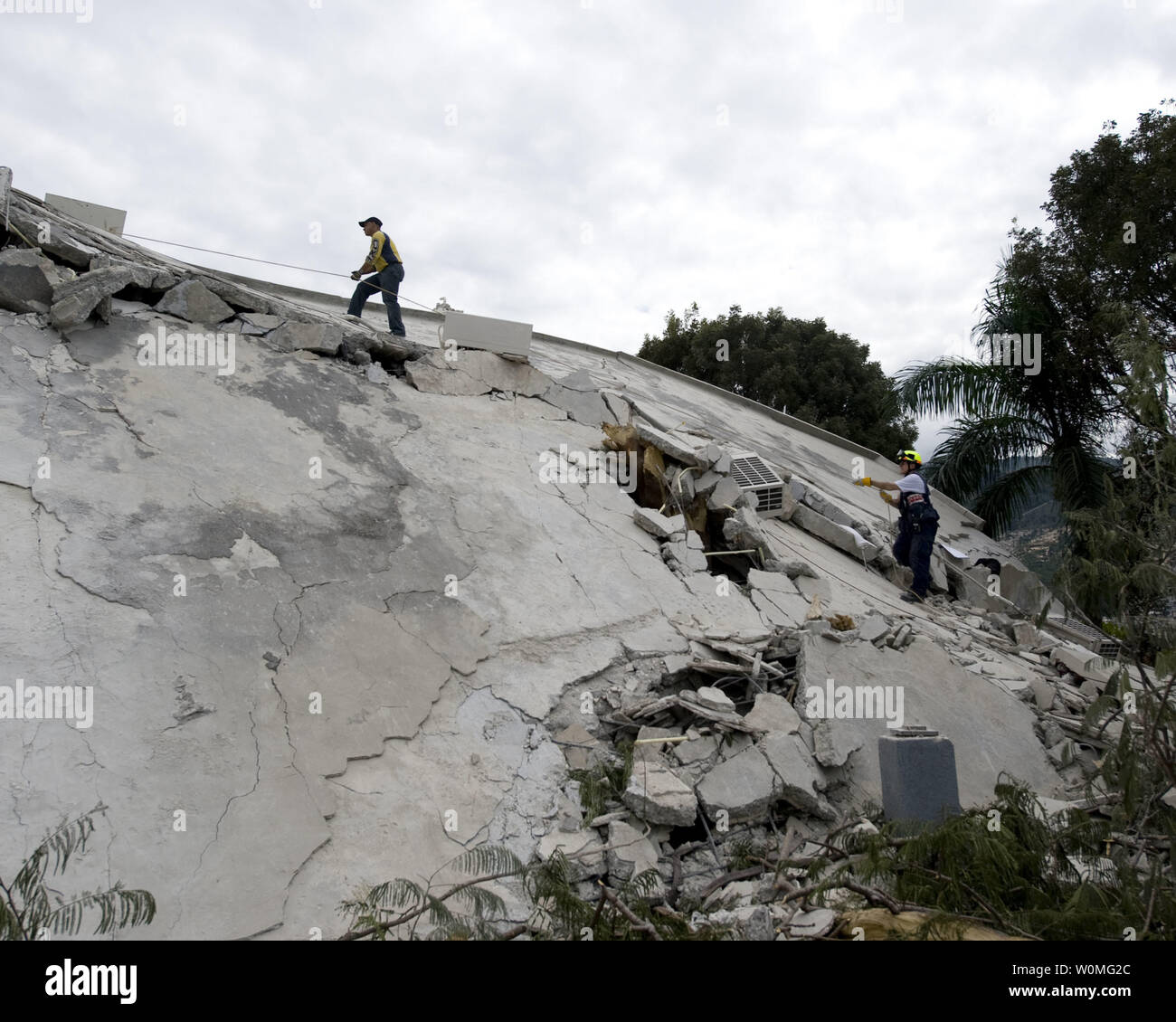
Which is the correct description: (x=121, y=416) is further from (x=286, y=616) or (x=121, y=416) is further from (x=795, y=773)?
(x=795, y=773)

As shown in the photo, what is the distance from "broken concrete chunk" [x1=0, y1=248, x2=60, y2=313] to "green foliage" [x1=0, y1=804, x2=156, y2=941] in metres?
3.94

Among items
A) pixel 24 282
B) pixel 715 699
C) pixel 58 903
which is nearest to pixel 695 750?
pixel 715 699

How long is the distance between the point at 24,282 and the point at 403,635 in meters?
3.75

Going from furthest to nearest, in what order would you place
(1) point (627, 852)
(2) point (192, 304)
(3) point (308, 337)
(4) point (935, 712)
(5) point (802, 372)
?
(5) point (802, 372) → (3) point (308, 337) → (2) point (192, 304) → (4) point (935, 712) → (1) point (627, 852)

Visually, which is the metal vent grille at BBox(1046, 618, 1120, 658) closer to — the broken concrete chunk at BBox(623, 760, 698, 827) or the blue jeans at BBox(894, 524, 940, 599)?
the blue jeans at BBox(894, 524, 940, 599)

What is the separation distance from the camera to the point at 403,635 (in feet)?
16.6

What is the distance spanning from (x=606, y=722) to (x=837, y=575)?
318 centimetres

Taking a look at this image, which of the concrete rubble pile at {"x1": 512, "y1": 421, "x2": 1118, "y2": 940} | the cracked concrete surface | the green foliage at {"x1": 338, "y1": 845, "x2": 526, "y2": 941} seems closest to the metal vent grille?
the concrete rubble pile at {"x1": 512, "y1": 421, "x2": 1118, "y2": 940}

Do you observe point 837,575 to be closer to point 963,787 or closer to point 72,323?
point 963,787

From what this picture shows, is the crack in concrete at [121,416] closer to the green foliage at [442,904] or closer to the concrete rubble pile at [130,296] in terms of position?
the concrete rubble pile at [130,296]

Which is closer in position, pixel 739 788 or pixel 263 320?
pixel 739 788

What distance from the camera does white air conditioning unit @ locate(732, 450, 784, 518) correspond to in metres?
7.90

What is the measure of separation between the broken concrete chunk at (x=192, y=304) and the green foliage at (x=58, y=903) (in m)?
4.13

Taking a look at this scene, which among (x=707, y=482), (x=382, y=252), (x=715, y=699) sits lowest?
(x=715, y=699)
